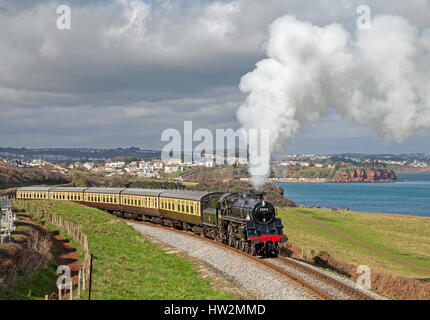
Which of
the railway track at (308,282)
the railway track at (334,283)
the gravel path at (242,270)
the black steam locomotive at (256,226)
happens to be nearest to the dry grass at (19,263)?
the gravel path at (242,270)

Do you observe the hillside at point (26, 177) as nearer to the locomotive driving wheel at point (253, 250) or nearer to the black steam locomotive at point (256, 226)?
the black steam locomotive at point (256, 226)

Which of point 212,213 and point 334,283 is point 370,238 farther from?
point 334,283

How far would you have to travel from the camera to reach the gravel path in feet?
Answer: 57.2

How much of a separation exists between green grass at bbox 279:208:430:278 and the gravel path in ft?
55.4

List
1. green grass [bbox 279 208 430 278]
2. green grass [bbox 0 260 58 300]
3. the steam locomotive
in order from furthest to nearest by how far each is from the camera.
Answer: green grass [bbox 279 208 430 278] → the steam locomotive → green grass [bbox 0 260 58 300]

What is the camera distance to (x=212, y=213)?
1219 inches

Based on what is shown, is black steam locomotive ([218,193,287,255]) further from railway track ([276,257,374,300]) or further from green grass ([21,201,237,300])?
green grass ([21,201,237,300])

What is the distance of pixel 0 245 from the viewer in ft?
67.9

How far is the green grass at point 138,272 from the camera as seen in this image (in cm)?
1702

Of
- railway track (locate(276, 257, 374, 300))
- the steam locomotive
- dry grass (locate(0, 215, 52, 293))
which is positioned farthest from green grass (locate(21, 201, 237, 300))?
railway track (locate(276, 257, 374, 300))

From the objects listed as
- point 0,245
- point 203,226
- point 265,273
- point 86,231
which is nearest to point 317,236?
point 203,226

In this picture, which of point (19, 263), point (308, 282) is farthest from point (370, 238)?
point (19, 263)
